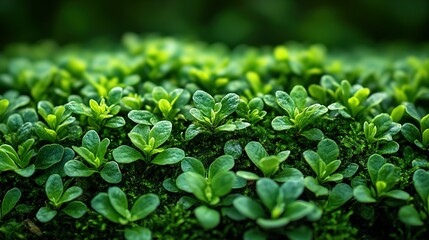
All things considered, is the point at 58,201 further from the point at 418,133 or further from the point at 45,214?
the point at 418,133

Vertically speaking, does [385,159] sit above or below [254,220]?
above

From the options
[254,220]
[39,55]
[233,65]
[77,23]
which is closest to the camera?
[254,220]

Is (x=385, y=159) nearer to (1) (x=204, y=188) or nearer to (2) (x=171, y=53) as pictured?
(1) (x=204, y=188)

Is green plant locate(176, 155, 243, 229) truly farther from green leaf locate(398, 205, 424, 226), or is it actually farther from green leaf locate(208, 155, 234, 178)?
green leaf locate(398, 205, 424, 226)

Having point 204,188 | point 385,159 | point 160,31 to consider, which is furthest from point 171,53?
point 160,31

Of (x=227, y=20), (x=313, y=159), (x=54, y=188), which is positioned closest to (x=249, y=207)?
(x=313, y=159)

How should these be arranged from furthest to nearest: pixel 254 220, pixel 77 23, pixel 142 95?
pixel 77 23 < pixel 142 95 < pixel 254 220

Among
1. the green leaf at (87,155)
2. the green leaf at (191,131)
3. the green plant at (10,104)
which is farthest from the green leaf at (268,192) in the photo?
the green plant at (10,104)
